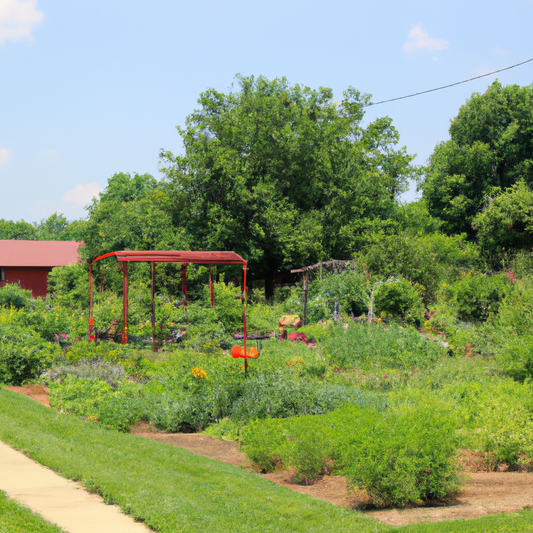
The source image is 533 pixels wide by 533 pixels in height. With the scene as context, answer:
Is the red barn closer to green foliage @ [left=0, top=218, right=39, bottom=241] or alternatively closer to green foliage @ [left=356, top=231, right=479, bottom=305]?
green foliage @ [left=356, top=231, right=479, bottom=305]

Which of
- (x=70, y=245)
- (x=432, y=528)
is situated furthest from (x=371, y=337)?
(x=70, y=245)

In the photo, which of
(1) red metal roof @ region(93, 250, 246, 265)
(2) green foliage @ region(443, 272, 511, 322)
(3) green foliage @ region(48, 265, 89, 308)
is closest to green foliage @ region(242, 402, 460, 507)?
(1) red metal roof @ region(93, 250, 246, 265)

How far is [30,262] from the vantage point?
40.4 m

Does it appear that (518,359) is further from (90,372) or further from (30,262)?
(30,262)

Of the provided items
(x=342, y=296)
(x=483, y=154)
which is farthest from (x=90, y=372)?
(x=483, y=154)

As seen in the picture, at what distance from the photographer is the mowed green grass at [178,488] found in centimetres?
534

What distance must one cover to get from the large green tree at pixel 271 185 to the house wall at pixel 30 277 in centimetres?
1716

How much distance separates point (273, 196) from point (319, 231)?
2.95m

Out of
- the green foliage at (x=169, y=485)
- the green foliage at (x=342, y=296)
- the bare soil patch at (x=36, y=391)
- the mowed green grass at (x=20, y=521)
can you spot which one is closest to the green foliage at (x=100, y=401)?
the green foliage at (x=169, y=485)

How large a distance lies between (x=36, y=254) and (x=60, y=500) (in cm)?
3960

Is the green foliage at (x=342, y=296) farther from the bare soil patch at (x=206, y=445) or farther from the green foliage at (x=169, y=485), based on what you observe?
the green foliage at (x=169, y=485)

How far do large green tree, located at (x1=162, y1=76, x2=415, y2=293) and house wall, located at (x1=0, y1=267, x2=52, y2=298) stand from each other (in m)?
17.2

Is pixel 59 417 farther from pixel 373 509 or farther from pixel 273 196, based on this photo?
pixel 273 196

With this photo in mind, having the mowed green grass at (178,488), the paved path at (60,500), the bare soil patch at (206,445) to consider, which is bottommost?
the bare soil patch at (206,445)
